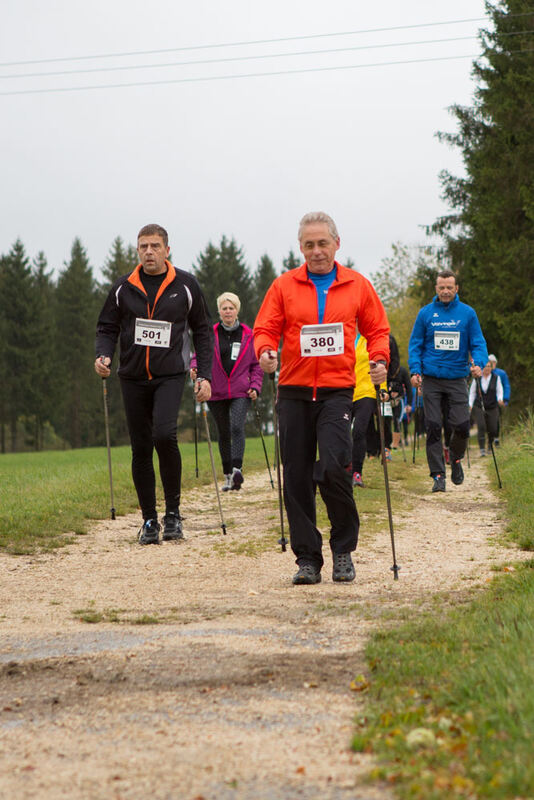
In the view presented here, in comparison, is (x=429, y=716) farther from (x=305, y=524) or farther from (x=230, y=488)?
(x=230, y=488)

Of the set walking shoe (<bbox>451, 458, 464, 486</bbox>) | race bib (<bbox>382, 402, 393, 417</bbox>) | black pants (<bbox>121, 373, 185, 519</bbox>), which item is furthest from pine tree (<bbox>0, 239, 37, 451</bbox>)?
black pants (<bbox>121, 373, 185, 519</bbox>)

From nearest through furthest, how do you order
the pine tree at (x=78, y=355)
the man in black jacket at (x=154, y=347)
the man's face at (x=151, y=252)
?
the man's face at (x=151, y=252) → the man in black jacket at (x=154, y=347) → the pine tree at (x=78, y=355)

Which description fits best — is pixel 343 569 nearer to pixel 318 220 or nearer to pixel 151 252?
pixel 318 220

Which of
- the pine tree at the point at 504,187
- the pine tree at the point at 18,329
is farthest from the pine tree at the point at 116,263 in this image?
the pine tree at the point at 504,187

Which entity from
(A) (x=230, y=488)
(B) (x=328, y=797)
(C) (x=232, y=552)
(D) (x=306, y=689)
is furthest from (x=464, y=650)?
(A) (x=230, y=488)

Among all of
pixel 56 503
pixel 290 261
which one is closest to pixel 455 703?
pixel 56 503

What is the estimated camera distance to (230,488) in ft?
42.3

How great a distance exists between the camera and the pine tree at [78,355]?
7762 centimetres

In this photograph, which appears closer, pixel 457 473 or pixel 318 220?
pixel 318 220

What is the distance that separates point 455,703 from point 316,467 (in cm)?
311

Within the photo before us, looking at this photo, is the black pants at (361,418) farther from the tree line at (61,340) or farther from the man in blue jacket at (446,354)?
the tree line at (61,340)

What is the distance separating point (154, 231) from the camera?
26.8 ft

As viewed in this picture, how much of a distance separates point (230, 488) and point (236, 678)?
29.9ft

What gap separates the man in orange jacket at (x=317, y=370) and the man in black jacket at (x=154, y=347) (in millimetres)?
2155
